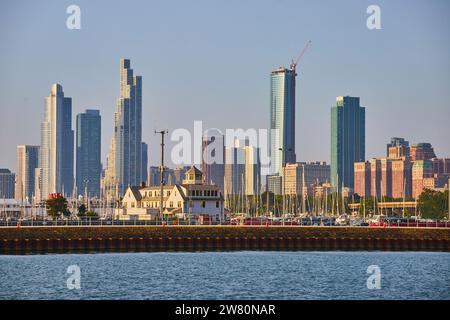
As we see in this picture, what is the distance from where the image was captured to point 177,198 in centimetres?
17050

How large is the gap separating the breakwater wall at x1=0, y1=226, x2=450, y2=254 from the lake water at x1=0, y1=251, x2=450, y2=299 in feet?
16.3

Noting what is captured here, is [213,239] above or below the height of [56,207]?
below

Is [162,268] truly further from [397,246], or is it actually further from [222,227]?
[397,246]

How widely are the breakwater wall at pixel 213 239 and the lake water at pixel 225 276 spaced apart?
4982 mm

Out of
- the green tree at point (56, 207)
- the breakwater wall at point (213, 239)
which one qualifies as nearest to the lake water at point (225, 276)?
the breakwater wall at point (213, 239)

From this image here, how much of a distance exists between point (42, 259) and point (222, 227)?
28673mm

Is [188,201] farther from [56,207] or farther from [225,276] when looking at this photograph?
[225,276]

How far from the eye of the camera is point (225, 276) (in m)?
94.1

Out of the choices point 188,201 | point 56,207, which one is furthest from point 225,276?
point 56,207

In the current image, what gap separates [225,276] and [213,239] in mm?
38093

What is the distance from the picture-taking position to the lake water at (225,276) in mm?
81000

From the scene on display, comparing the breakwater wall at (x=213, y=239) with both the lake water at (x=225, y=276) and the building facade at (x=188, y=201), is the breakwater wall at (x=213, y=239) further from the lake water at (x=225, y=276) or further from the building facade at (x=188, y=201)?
the building facade at (x=188, y=201)

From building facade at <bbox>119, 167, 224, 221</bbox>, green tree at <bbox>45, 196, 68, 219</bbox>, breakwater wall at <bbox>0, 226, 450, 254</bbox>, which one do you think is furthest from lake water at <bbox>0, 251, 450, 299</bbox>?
green tree at <bbox>45, 196, 68, 219</bbox>

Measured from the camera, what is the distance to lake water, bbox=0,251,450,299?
8100 centimetres
